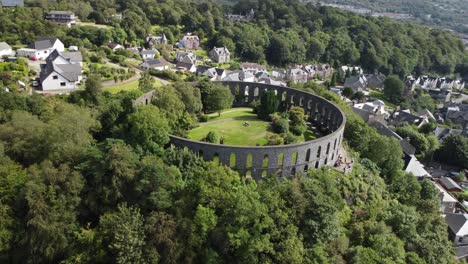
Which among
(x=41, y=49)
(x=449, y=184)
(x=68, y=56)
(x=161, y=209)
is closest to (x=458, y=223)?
(x=449, y=184)

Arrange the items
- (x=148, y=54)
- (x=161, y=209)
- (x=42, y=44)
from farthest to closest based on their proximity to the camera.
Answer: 1. (x=148, y=54)
2. (x=42, y=44)
3. (x=161, y=209)

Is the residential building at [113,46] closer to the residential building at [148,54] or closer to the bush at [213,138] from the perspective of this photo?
the residential building at [148,54]

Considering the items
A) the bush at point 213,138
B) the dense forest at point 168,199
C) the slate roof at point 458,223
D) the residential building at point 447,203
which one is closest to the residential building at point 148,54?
the dense forest at point 168,199

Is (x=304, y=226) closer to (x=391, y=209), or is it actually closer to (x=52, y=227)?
(x=391, y=209)

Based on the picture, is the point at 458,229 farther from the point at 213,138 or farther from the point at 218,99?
the point at 218,99

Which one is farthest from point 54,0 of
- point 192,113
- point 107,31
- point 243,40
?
point 192,113

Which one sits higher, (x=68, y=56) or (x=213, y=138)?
(x=68, y=56)

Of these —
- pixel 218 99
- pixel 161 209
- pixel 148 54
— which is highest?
pixel 218 99

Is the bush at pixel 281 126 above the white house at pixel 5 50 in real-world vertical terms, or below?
below
